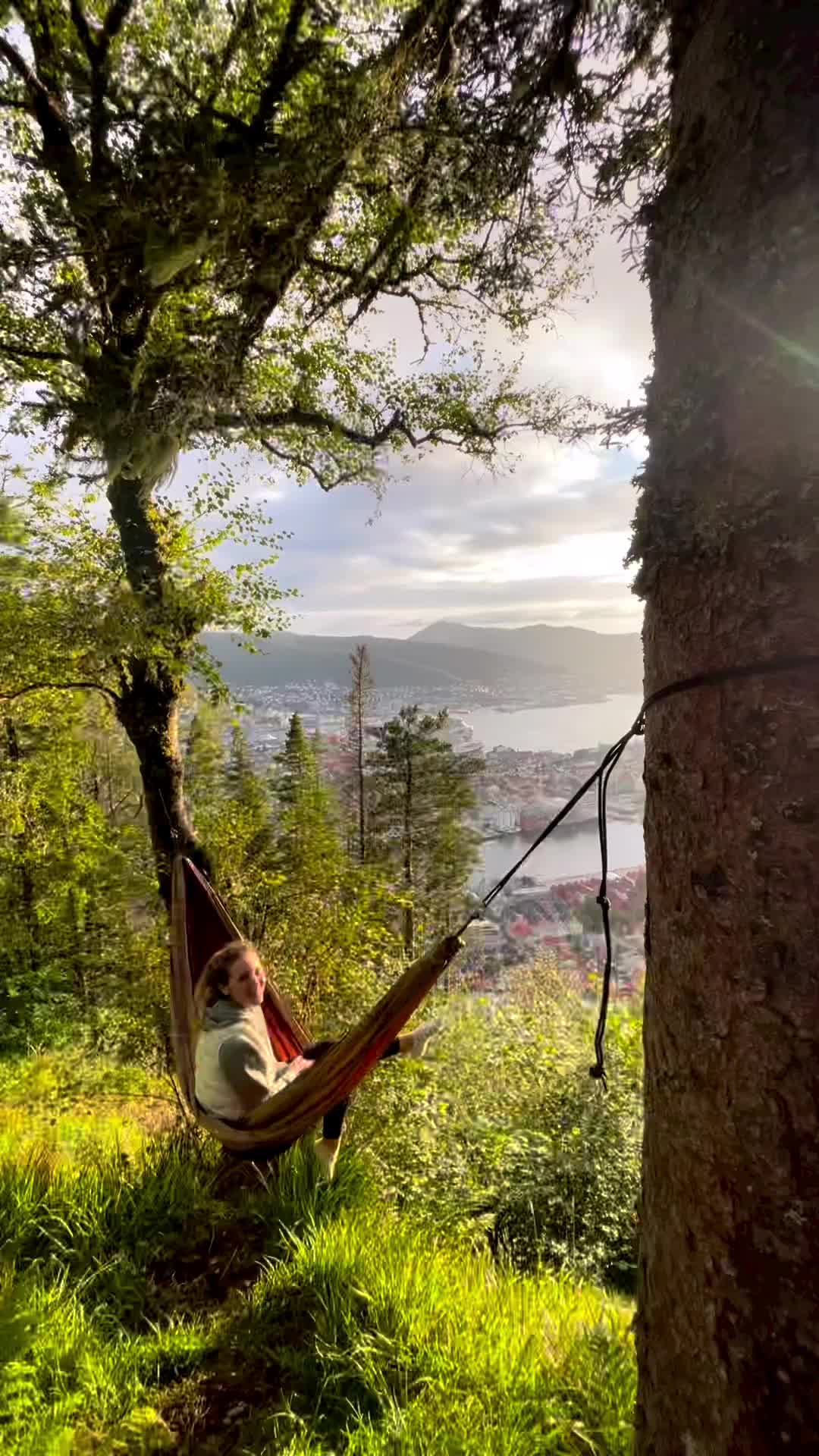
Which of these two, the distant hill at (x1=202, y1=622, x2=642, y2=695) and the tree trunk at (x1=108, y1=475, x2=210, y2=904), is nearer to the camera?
the tree trunk at (x1=108, y1=475, x2=210, y2=904)

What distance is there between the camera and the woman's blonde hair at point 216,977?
252 cm

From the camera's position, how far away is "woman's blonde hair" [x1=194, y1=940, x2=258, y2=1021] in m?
2.52

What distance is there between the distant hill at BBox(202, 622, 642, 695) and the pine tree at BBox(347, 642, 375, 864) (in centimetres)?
1072

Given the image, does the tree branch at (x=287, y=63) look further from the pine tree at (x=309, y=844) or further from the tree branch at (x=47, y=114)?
the pine tree at (x=309, y=844)

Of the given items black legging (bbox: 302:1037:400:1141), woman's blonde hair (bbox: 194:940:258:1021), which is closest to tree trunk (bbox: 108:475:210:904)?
woman's blonde hair (bbox: 194:940:258:1021)

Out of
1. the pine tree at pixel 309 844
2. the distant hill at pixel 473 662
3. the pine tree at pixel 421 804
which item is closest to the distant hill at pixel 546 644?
the distant hill at pixel 473 662

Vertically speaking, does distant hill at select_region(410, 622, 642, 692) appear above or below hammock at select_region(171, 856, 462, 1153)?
above

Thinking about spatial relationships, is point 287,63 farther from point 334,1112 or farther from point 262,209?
point 334,1112

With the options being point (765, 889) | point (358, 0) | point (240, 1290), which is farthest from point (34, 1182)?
point (358, 0)

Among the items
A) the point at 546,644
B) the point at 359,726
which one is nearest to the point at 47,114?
the point at 359,726

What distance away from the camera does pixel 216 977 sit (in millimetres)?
2539

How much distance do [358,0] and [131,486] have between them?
93.3 inches

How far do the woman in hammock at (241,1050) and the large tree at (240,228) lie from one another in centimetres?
154

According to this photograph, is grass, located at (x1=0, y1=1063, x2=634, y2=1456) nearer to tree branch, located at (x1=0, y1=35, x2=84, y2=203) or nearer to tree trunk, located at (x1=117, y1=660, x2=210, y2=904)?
tree trunk, located at (x1=117, y1=660, x2=210, y2=904)
